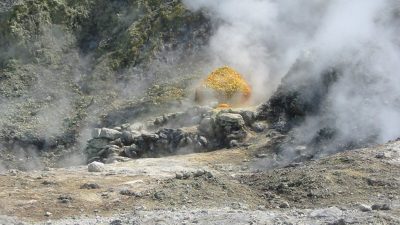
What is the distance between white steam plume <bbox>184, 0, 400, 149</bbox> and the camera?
840 inches

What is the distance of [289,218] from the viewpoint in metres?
12.9

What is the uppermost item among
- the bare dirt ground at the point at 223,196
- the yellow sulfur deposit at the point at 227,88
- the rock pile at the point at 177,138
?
the yellow sulfur deposit at the point at 227,88

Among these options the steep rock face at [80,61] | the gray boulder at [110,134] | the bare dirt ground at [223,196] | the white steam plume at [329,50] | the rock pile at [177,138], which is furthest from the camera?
the steep rock face at [80,61]

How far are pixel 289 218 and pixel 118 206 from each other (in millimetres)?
3722

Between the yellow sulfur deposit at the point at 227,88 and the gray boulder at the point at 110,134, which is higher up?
the yellow sulfur deposit at the point at 227,88

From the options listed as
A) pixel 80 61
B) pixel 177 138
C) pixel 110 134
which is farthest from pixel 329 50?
pixel 80 61

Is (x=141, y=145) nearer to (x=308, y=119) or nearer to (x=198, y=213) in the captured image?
(x=308, y=119)

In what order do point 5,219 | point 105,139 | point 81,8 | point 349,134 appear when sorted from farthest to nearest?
point 81,8 → point 105,139 → point 349,134 → point 5,219

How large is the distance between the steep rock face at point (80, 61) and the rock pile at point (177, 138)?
4825mm

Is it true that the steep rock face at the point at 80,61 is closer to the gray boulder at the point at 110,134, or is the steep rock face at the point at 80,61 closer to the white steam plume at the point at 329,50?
the white steam plume at the point at 329,50

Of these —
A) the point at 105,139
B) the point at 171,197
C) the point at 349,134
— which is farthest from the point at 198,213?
the point at 105,139

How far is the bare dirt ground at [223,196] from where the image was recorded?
13211 mm

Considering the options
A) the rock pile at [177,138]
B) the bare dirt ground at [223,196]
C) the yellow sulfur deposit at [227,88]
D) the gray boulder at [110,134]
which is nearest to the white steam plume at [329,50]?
the yellow sulfur deposit at [227,88]

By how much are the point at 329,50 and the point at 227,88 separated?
6.26 m
